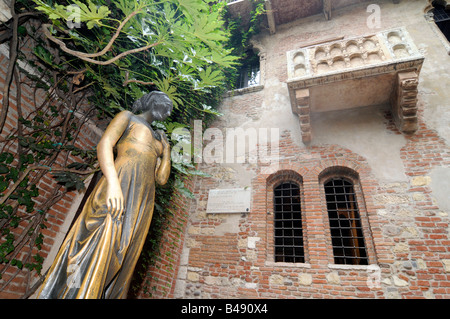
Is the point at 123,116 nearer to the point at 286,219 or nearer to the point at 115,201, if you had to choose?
the point at 115,201

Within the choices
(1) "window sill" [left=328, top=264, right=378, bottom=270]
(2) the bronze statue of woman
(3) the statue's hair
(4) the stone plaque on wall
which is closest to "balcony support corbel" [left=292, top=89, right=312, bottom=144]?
(4) the stone plaque on wall

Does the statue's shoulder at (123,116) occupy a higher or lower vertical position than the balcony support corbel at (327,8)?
lower

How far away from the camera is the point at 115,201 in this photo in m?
1.66

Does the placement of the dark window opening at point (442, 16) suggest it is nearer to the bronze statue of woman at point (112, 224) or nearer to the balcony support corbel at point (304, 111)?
the balcony support corbel at point (304, 111)

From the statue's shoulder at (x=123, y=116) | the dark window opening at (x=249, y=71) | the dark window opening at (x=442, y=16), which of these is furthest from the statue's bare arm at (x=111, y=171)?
the dark window opening at (x=442, y=16)

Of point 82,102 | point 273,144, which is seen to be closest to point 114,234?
point 82,102

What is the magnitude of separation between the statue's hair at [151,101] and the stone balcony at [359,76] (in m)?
3.04

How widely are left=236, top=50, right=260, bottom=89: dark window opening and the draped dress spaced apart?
5.42 m

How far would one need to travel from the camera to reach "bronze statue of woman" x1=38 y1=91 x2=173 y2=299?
151 centimetres

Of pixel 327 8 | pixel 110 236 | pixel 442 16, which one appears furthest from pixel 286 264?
pixel 442 16

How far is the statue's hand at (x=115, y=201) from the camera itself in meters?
1.65

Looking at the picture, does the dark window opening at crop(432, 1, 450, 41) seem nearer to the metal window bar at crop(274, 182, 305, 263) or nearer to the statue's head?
the metal window bar at crop(274, 182, 305, 263)

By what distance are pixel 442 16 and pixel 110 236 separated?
9.12m
